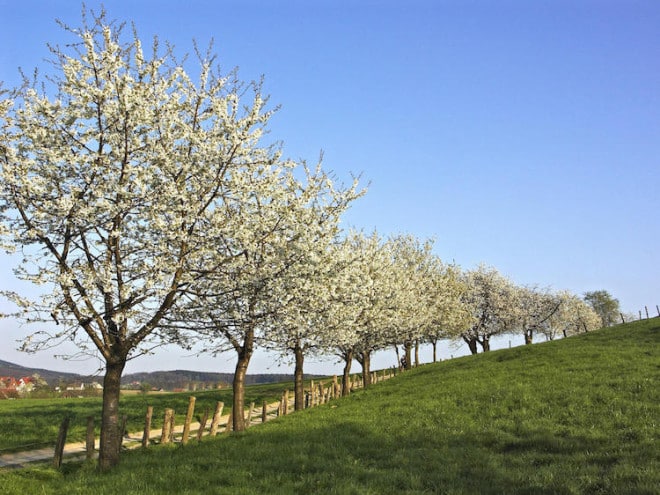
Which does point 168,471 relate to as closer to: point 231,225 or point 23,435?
point 231,225

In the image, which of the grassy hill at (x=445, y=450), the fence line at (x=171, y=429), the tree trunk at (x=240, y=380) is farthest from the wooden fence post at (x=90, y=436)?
the tree trunk at (x=240, y=380)

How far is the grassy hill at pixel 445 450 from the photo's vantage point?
41.2ft

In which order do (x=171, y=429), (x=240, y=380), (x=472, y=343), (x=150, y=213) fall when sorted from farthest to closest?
(x=472, y=343), (x=240, y=380), (x=171, y=429), (x=150, y=213)

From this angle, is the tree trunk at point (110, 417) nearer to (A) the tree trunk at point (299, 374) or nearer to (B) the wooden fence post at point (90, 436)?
(B) the wooden fence post at point (90, 436)

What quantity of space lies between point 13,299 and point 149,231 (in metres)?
4.07

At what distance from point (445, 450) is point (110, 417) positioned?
1055cm

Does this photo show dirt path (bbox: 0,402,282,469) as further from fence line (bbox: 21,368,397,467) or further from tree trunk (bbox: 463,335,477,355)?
tree trunk (bbox: 463,335,477,355)

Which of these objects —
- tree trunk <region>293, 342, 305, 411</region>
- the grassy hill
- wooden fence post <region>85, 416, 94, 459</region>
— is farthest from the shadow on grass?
tree trunk <region>293, 342, 305, 411</region>

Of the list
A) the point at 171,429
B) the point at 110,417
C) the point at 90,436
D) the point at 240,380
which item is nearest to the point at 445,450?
the point at 240,380

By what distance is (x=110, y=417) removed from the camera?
50.0 ft

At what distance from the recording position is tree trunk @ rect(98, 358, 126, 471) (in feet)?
49.5

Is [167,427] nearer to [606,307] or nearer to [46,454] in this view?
[46,454]

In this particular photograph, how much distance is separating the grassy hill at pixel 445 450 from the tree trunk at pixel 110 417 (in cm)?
50

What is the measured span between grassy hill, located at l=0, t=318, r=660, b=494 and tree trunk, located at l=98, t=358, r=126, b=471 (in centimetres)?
50
